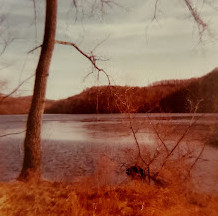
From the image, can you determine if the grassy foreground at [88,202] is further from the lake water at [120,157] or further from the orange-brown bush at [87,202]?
the lake water at [120,157]

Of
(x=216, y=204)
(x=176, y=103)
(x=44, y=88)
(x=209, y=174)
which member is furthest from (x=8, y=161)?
(x=176, y=103)

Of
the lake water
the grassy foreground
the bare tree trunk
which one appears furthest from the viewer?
the lake water

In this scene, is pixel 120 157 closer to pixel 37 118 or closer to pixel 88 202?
pixel 37 118

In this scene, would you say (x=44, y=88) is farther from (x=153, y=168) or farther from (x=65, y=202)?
(x=153, y=168)

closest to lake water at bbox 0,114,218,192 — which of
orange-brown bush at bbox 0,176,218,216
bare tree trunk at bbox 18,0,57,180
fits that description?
bare tree trunk at bbox 18,0,57,180

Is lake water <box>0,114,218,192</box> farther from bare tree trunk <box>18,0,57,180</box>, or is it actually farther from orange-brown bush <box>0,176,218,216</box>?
orange-brown bush <box>0,176,218,216</box>
